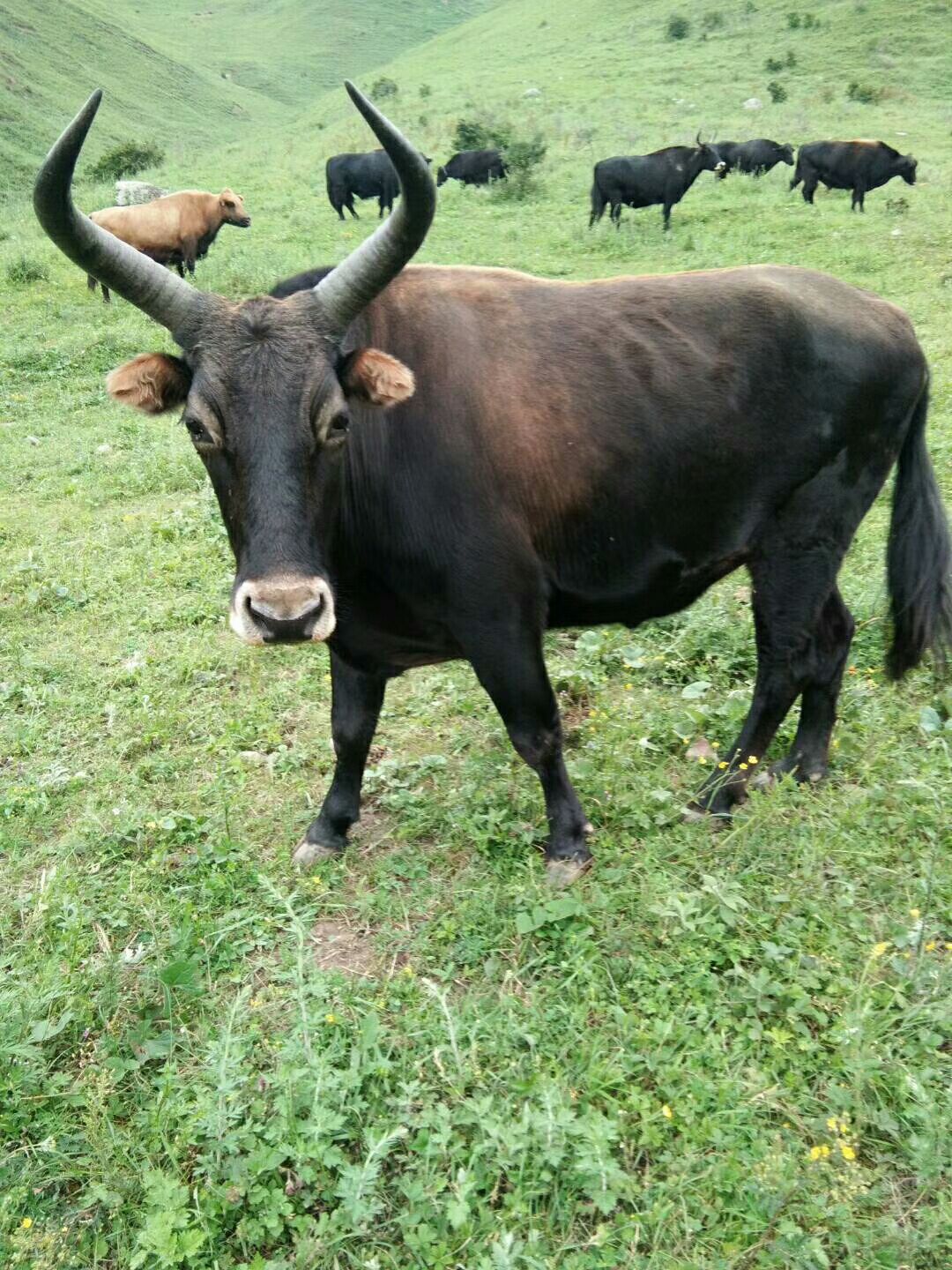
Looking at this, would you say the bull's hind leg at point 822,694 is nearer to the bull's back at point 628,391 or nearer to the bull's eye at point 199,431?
the bull's back at point 628,391

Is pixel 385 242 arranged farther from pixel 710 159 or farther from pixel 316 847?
pixel 710 159

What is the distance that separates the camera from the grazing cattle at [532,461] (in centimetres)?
294

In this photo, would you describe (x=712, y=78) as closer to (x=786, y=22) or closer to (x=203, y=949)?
(x=786, y=22)

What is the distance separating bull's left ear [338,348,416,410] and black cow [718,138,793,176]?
22095mm

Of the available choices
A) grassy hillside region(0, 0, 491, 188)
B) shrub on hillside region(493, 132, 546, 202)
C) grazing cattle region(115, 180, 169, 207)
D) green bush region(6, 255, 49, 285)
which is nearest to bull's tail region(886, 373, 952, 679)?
green bush region(6, 255, 49, 285)

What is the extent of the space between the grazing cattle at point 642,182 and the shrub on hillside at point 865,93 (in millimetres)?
13890

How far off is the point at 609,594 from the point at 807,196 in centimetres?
1874

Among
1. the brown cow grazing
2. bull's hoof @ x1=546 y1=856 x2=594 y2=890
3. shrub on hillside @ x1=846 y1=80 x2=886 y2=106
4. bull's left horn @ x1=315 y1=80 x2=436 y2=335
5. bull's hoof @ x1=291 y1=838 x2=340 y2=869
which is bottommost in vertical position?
shrub on hillside @ x1=846 y1=80 x2=886 y2=106

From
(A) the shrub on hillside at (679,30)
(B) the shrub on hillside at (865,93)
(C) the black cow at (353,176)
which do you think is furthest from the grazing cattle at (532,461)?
(A) the shrub on hillside at (679,30)

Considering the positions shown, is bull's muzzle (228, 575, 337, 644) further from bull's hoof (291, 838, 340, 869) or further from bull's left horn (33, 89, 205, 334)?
bull's hoof (291, 838, 340, 869)

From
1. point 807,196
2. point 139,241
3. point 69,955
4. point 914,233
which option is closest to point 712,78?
point 807,196

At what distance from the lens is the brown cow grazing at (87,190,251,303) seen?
53.0ft

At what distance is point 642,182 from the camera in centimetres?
1869

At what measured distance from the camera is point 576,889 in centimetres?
342
